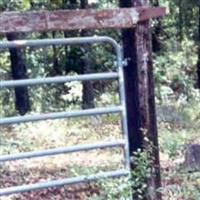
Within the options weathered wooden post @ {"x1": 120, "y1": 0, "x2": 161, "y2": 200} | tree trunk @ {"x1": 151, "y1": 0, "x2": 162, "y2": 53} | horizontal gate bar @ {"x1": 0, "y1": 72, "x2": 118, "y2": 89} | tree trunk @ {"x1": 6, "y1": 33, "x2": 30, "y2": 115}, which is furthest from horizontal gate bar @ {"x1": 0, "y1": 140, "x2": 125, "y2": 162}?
tree trunk @ {"x1": 151, "y1": 0, "x2": 162, "y2": 53}

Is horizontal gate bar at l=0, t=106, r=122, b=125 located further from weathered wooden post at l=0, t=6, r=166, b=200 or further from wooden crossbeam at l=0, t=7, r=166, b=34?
wooden crossbeam at l=0, t=7, r=166, b=34

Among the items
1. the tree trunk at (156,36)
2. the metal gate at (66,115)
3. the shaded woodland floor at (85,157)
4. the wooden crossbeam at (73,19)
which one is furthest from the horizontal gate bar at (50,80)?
the tree trunk at (156,36)

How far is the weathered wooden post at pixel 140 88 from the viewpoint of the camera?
515 centimetres

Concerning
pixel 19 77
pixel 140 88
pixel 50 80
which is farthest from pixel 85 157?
pixel 19 77

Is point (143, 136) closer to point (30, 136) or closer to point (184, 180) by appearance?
point (184, 180)

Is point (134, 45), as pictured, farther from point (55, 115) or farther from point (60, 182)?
point (60, 182)

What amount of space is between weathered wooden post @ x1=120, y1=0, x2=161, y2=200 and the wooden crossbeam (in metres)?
0.11

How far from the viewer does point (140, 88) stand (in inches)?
204

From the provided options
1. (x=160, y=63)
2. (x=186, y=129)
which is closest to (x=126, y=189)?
(x=186, y=129)

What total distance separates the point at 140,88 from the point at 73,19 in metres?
0.77

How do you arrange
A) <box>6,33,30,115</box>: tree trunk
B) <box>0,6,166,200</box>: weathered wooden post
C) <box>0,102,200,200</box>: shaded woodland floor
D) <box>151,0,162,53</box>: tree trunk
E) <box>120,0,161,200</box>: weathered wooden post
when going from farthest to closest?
<box>151,0,162,53</box>: tree trunk → <box>6,33,30,115</box>: tree trunk → <box>0,102,200,200</box>: shaded woodland floor → <box>120,0,161,200</box>: weathered wooden post → <box>0,6,166,200</box>: weathered wooden post

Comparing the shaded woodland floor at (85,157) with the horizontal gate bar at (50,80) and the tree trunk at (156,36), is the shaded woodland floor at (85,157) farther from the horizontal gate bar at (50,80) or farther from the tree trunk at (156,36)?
the tree trunk at (156,36)

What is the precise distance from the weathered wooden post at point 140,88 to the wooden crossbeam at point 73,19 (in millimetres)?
113

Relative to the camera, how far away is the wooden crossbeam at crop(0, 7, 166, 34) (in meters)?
4.80
